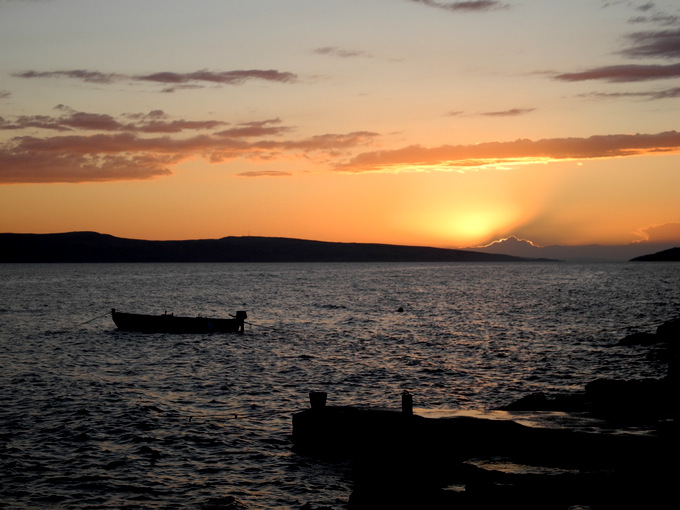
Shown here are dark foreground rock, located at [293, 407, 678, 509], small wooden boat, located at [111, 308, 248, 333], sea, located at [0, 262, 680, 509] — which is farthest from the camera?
small wooden boat, located at [111, 308, 248, 333]

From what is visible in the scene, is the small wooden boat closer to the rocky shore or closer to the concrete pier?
the rocky shore

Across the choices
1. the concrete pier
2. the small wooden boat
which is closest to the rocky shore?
the concrete pier

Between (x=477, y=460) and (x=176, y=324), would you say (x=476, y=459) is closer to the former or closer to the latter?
(x=477, y=460)

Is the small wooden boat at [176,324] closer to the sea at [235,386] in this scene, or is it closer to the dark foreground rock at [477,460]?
the sea at [235,386]

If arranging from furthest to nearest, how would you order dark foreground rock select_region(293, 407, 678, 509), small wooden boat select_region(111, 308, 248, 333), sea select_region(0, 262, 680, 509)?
small wooden boat select_region(111, 308, 248, 333), sea select_region(0, 262, 680, 509), dark foreground rock select_region(293, 407, 678, 509)

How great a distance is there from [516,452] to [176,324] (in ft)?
144

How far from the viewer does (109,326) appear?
63.5 metres

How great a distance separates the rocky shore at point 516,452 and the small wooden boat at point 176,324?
37.6 meters

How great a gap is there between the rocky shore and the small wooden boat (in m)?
37.6

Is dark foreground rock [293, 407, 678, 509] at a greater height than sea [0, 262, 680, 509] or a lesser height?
greater


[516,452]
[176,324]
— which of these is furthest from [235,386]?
[176,324]

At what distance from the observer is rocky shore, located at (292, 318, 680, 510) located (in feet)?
46.0

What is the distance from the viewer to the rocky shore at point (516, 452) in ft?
46.0

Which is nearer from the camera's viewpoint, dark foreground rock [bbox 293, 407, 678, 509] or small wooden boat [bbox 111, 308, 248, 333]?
dark foreground rock [bbox 293, 407, 678, 509]
